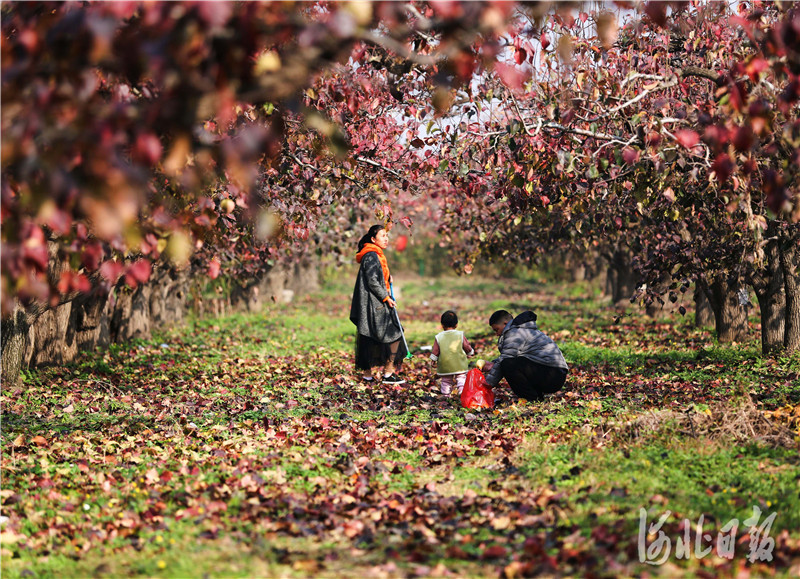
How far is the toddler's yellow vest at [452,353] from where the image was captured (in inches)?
377

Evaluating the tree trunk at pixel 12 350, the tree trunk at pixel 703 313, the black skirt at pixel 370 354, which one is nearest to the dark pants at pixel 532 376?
the black skirt at pixel 370 354

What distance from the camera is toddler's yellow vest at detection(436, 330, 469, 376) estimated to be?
9.58 meters

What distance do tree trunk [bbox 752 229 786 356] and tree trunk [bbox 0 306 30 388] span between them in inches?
410

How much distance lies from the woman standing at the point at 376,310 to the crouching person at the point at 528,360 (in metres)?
2.27

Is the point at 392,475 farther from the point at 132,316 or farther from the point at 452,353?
the point at 132,316

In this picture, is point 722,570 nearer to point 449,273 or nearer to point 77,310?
point 77,310

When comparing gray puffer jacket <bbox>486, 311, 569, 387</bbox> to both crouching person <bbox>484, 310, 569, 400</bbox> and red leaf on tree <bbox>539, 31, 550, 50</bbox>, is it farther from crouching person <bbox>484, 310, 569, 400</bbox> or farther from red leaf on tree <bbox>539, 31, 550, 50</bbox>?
red leaf on tree <bbox>539, 31, 550, 50</bbox>

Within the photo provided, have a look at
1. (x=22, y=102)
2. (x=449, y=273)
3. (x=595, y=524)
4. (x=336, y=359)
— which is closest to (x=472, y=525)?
(x=595, y=524)

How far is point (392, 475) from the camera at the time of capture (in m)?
6.21

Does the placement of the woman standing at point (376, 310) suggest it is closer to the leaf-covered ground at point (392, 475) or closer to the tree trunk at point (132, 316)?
the leaf-covered ground at point (392, 475)

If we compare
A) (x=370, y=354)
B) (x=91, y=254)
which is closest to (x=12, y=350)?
(x=370, y=354)

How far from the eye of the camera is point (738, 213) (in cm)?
1001

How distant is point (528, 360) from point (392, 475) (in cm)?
296

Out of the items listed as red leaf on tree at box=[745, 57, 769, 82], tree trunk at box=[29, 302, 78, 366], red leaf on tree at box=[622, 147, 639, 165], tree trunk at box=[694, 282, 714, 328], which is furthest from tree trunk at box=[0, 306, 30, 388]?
tree trunk at box=[694, 282, 714, 328]
